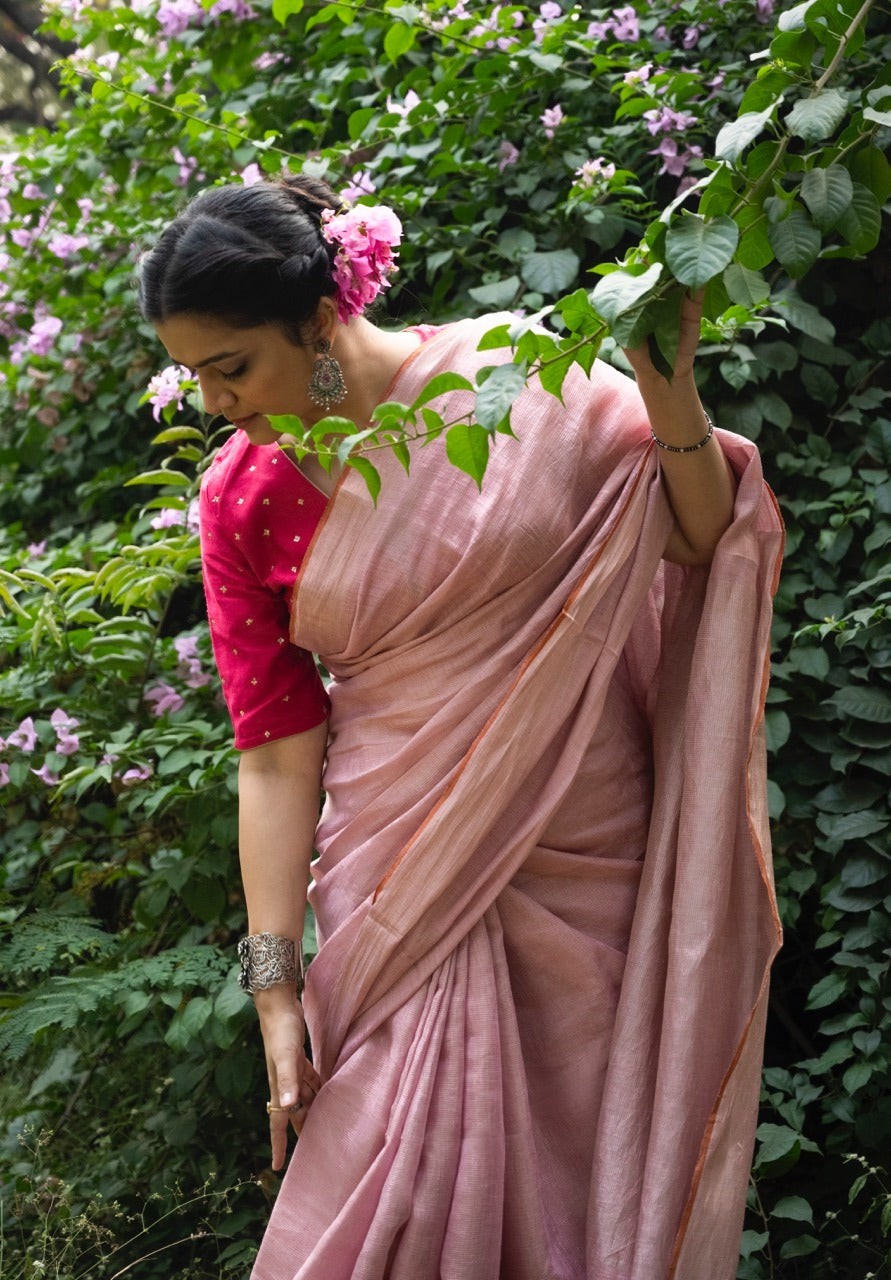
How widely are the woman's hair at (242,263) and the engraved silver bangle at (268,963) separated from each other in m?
0.73

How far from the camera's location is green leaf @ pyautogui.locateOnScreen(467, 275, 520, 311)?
257cm

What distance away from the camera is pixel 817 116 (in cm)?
114

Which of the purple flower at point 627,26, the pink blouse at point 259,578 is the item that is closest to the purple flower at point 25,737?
the pink blouse at point 259,578

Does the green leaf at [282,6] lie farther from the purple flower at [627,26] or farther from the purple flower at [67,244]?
the purple flower at [67,244]

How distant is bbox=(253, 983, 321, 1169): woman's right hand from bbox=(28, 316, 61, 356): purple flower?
2268mm

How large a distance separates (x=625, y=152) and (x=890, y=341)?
0.69 m

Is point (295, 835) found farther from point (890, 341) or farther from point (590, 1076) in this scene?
point (890, 341)

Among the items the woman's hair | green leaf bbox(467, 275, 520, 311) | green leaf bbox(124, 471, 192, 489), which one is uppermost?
the woman's hair

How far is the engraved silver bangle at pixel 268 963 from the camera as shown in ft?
5.53

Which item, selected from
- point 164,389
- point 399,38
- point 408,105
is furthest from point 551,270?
point 164,389

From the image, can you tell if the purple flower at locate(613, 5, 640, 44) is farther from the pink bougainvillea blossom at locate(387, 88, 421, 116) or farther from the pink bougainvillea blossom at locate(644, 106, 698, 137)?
the pink bougainvillea blossom at locate(387, 88, 421, 116)

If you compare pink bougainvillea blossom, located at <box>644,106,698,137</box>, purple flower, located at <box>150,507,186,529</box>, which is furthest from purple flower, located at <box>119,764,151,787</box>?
pink bougainvillea blossom, located at <box>644,106,698,137</box>

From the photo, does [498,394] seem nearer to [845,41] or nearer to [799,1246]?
[845,41]

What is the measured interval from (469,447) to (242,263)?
0.48 m
